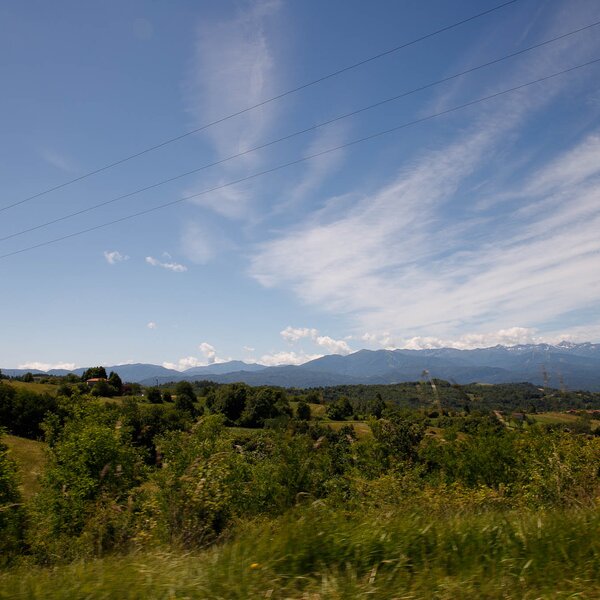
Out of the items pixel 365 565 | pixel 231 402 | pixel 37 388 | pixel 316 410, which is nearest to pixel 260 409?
pixel 231 402

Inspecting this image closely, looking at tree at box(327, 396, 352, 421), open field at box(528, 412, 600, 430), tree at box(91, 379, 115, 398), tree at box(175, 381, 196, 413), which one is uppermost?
tree at box(91, 379, 115, 398)

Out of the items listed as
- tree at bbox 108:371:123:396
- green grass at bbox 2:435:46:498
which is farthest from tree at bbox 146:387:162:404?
green grass at bbox 2:435:46:498

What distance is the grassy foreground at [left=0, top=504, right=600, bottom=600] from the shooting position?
11.8ft

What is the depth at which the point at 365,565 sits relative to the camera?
162 inches

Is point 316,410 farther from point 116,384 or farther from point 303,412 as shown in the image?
point 116,384

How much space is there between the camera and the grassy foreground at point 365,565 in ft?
11.8

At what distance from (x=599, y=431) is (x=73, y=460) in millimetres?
92856

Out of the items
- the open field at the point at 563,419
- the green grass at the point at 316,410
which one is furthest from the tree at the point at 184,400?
the open field at the point at 563,419

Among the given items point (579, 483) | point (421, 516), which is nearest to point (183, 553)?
point (421, 516)

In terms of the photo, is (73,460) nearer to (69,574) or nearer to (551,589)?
(69,574)

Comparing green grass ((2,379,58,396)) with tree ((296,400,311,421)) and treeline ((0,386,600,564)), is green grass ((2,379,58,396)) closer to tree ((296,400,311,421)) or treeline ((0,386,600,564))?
tree ((296,400,311,421))

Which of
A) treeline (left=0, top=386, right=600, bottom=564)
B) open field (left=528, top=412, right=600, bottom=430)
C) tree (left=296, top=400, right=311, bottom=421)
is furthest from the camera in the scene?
tree (left=296, top=400, right=311, bottom=421)

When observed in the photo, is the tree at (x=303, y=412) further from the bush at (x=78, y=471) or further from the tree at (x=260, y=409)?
the bush at (x=78, y=471)

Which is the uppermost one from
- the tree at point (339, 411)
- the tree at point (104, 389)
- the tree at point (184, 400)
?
the tree at point (104, 389)
